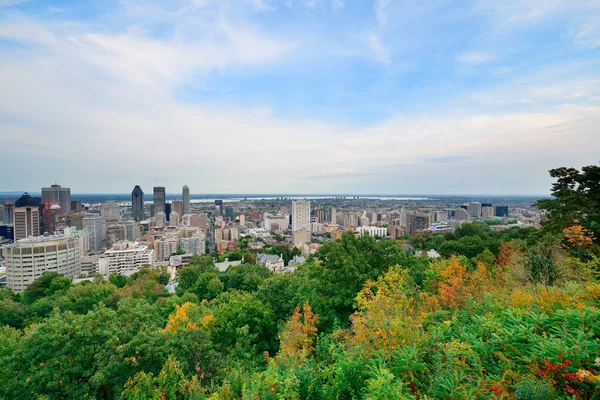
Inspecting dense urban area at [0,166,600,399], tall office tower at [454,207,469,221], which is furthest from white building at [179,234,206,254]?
tall office tower at [454,207,469,221]

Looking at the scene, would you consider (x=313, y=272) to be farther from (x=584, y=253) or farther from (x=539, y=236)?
(x=539, y=236)

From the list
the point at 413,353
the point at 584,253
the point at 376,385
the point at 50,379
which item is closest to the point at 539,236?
the point at 584,253

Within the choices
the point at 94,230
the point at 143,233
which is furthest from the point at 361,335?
the point at 143,233

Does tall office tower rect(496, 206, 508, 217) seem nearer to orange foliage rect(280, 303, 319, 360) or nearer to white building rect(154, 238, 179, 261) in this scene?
white building rect(154, 238, 179, 261)

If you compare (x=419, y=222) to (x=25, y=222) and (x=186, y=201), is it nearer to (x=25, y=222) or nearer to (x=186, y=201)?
(x=25, y=222)

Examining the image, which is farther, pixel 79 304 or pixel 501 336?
pixel 79 304

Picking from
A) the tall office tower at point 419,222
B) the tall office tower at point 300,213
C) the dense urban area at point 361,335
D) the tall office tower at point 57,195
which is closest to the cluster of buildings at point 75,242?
the tall office tower at point 57,195

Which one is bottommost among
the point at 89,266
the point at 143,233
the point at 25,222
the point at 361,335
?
the point at 89,266
